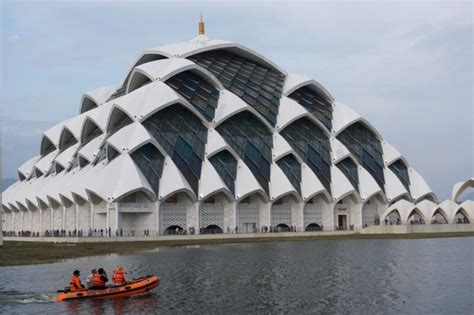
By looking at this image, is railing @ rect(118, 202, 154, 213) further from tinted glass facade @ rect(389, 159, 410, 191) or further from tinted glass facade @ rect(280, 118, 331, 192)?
tinted glass facade @ rect(389, 159, 410, 191)

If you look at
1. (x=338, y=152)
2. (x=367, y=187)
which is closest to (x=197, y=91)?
(x=338, y=152)

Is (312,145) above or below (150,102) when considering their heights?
below

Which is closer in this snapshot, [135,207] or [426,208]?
[135,207]

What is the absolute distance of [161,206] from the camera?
65.2m

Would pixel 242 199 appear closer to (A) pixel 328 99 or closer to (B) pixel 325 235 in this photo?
(B) pixel 325 235

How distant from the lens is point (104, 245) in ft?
174

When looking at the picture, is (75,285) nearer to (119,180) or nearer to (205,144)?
(119,180)

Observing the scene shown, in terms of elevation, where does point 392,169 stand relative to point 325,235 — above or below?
above

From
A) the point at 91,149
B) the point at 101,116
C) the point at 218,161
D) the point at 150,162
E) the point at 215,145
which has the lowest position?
the point at 150,162

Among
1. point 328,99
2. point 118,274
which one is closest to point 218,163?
point 328,99

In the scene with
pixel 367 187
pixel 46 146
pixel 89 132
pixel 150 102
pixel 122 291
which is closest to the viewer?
pixel 122 291

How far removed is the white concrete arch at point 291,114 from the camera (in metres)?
77.3

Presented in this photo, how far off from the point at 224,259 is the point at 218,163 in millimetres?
33017

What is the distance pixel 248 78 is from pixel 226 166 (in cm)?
1855
